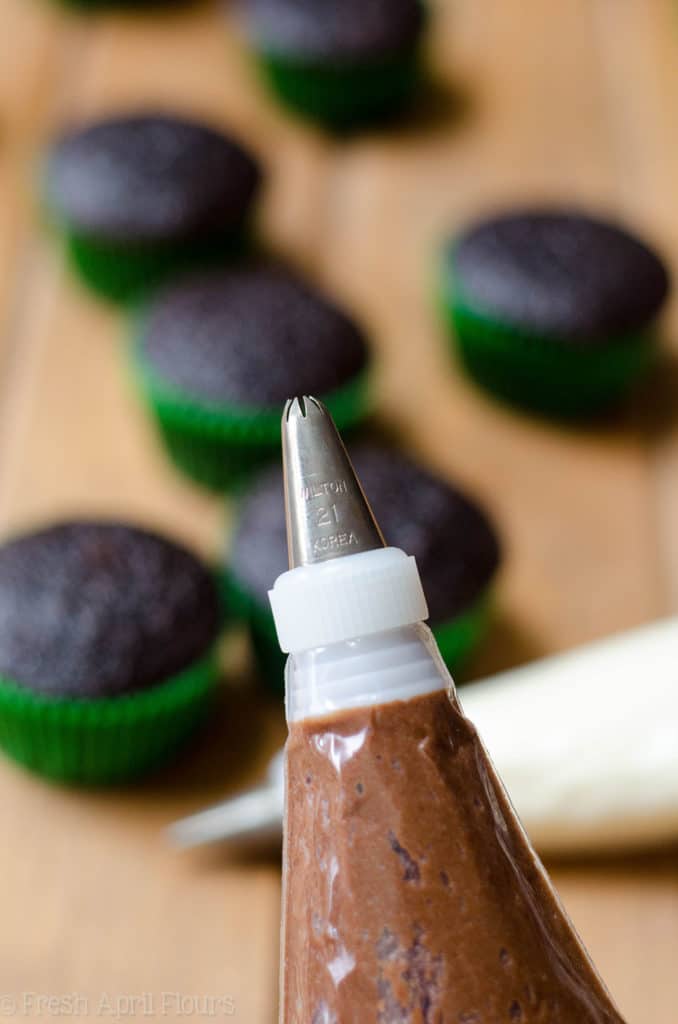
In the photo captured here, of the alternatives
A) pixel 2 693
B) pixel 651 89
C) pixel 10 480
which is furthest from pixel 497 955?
pixel 651 89

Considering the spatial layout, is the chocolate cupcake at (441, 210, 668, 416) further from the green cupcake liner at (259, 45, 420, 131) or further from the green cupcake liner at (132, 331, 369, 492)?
the green cupcake liner at (259, 45, 420, 131)

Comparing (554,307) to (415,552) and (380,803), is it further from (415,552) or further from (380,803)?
(380,803)

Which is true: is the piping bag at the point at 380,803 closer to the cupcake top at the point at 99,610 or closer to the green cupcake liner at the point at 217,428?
the cupcake top at the point at 99,610

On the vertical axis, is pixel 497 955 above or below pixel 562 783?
above

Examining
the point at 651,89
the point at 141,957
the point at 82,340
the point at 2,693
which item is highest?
the point at 651,89

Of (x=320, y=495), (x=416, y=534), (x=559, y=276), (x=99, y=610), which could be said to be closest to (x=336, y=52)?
(x=559, y=276)

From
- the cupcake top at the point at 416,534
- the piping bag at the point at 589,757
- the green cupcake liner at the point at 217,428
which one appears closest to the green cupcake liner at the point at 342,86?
the green cupcake liner at the point at 217,428

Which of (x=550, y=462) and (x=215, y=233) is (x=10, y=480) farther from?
(x=550, y=462)

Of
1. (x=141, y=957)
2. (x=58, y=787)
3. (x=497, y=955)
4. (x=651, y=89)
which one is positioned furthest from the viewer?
(x=651, y=89)
